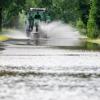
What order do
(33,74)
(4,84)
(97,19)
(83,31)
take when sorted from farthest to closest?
(83,31)
(97,19)
(33,74)
(4,84)

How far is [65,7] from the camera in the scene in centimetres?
11781

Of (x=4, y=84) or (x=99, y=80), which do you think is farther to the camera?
(x=99, y=80)

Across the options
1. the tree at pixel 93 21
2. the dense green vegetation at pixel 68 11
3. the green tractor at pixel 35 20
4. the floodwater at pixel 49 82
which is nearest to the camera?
the floodwater at pixel 49 82

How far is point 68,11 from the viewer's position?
126 m

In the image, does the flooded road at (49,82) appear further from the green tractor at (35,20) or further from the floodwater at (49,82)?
the green tractor at (35,20)

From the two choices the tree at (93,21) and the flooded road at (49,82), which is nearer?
the flooded road at (49,82)

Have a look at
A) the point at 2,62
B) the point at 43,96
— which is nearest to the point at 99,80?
the point at 43,96

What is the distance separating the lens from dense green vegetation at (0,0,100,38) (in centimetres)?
6383

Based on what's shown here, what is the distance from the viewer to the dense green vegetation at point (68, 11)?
63828mm

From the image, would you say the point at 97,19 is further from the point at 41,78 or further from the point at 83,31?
the point at 41,78

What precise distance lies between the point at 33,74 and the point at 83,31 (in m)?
63.7

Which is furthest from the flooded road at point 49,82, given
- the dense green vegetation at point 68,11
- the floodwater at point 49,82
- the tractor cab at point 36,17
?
the tractor cab at point 36,17

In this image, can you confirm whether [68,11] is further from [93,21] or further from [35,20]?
[93,21]

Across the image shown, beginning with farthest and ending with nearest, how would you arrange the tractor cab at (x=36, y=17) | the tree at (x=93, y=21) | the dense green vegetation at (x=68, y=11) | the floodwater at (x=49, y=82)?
the tractor cab at (x=36, y=17), the dense green vegetation at (x=68, y=11), the tree at (x=93, y=21), the floodwater at (x=49, y=82)
